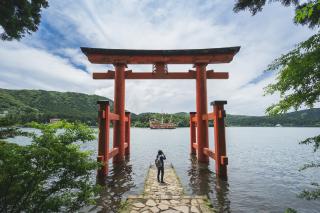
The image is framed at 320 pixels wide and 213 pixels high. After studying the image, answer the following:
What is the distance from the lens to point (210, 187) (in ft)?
30.3

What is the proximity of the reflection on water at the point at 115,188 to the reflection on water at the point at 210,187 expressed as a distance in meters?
3.07

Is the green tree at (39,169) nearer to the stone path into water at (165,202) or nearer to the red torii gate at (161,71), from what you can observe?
the stone path into water at (165,202)

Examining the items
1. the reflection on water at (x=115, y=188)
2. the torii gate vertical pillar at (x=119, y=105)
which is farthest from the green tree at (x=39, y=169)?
the torii gate vertical pillar at (x=119, y=105)

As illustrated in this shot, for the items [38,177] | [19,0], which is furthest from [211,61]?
[38,177]

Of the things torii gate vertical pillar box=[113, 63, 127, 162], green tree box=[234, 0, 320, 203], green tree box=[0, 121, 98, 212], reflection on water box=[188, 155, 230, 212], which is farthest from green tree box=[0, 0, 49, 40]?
reflection on water box=[188, 155, 230, 212]

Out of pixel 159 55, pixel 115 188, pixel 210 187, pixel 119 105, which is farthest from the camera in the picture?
pixel 119 105

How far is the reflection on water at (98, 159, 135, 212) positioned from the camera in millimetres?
7094

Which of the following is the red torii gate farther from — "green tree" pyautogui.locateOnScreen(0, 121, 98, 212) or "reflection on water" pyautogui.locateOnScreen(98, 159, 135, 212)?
"green tree" pyautogui.locateOnScreen(0, 121, 98, 212)

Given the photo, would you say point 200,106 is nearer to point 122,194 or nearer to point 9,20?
point 122,194

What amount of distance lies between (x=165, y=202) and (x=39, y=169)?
4.04 m

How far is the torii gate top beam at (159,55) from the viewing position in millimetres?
11760

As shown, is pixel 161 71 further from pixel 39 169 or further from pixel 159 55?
pixel 39 169

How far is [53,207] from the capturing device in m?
3.92

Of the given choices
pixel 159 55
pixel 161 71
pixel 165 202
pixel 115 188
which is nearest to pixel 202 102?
pixel 161 71
